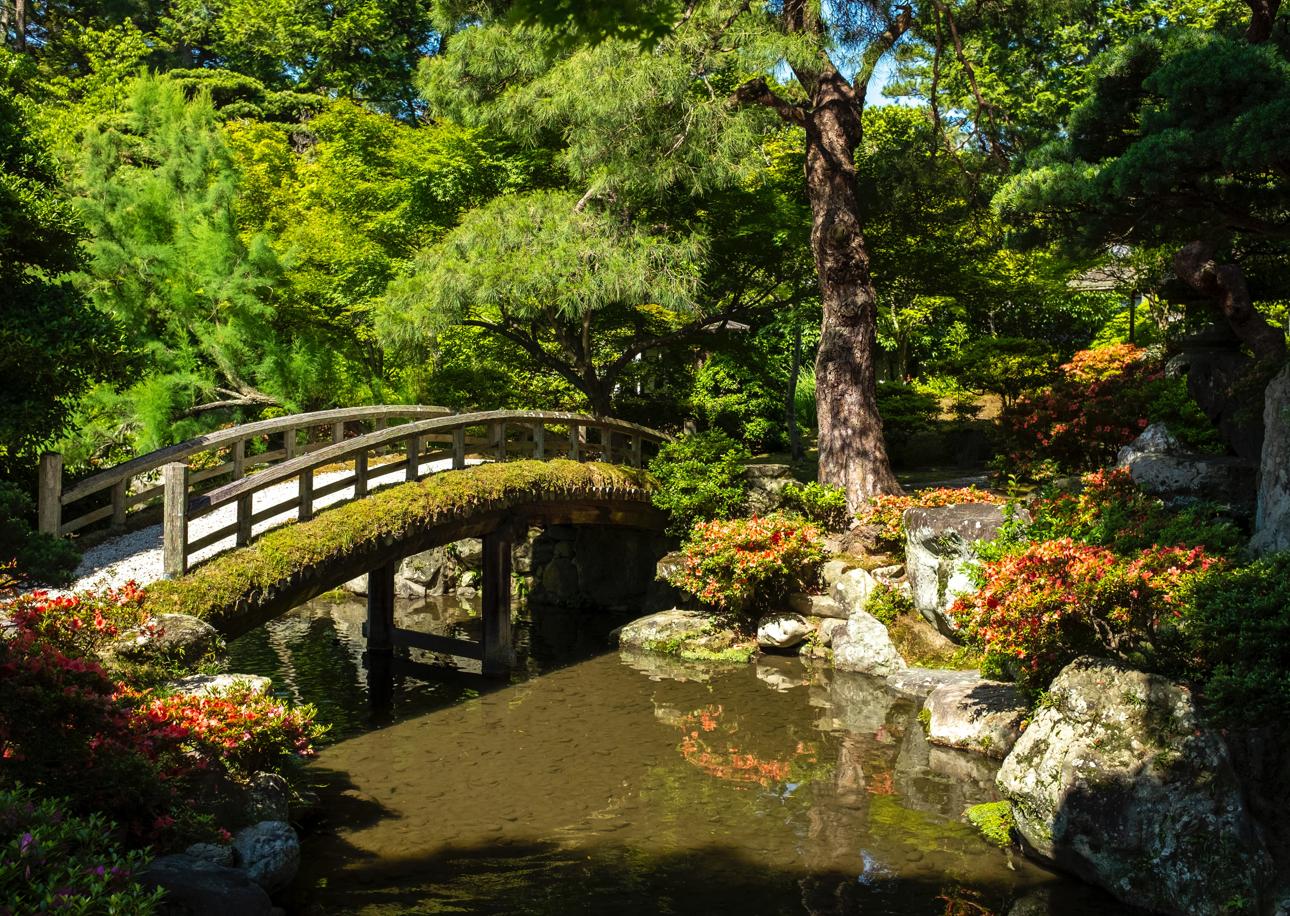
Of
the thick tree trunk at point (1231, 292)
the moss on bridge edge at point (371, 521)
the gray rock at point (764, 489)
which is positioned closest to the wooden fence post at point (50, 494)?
the moss on bridge edge at point (371, 521)

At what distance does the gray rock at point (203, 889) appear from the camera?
19.1ft

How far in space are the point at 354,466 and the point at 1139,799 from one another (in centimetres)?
1069

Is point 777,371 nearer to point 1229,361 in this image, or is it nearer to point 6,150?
point 1229,361

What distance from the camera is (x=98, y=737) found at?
7.00 m

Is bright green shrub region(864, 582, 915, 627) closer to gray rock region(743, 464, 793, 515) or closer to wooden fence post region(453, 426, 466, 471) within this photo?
gray rock region(743, 464, 793, 515)

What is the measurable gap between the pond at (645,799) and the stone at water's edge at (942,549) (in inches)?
55.1

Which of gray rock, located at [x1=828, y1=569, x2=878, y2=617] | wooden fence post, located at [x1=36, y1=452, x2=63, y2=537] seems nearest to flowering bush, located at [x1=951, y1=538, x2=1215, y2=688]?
gray rock, located at [x1=828, y1=569, x2=878, y2=617]

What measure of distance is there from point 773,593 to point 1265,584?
29.1 feet

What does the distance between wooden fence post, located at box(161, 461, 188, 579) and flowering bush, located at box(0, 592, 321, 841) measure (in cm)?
189

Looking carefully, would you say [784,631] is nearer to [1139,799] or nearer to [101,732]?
[1139,799]

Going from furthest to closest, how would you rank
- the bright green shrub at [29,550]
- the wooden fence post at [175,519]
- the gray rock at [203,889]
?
the wooden fence post at [175,519]
the bright green shrub at [29,550]
the gray rock at [203,889]

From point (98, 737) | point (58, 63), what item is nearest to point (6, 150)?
point (98, 737)

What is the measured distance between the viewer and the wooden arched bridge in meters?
10.5

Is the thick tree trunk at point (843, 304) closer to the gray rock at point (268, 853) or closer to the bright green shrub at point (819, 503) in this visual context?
the bright green shrub at point (819, 503)
